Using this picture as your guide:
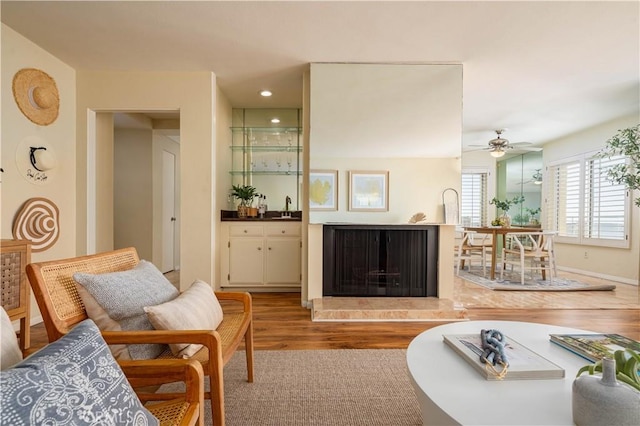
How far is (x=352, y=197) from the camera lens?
10.9ft

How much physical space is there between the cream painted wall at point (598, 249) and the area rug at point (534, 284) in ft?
2.20

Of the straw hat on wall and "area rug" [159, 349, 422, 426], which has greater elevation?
the straw hat on wall

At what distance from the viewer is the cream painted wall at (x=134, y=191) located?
4785 millimetres

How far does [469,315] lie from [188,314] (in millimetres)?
2648

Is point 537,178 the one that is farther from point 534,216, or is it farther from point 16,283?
point 16,283

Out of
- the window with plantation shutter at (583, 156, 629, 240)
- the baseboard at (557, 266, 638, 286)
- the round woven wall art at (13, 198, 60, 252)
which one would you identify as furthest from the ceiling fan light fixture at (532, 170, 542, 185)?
the round woven wall art at (13, 198, 60, 252)

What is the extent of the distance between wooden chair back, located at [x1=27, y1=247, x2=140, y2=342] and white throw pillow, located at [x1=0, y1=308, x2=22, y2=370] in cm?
41

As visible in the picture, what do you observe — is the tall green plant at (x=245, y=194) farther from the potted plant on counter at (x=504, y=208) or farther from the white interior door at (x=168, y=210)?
the potted plant on counter at (x=504, y=208)

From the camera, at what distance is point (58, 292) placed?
1.28 metres

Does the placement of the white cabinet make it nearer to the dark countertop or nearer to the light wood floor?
the dark countertop

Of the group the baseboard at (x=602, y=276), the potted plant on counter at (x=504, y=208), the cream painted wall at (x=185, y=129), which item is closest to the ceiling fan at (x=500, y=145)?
the potted plant on counter at (x=504, y=208)

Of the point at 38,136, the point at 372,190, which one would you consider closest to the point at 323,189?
the point at 372,190

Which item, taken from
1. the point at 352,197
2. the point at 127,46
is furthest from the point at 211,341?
the point at 127,46

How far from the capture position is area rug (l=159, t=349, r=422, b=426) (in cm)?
153
